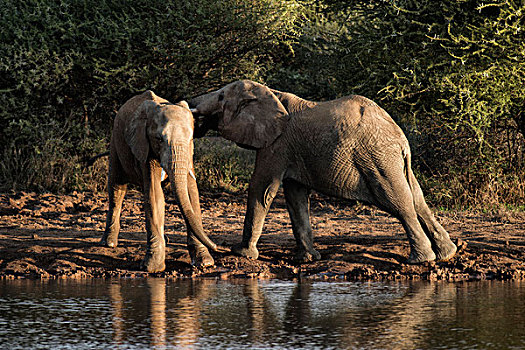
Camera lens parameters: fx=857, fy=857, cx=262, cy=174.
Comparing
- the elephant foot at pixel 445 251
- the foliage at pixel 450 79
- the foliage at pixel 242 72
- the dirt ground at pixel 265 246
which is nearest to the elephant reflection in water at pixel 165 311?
the dirt ground at pixel 265 246

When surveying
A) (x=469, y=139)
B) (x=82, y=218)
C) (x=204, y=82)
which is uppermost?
(x=204, y=82)

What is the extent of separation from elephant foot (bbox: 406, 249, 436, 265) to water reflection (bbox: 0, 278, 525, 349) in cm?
84

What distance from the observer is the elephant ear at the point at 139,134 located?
32.0 feet

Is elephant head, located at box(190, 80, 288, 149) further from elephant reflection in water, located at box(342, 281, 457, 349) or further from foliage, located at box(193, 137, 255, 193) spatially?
foliage, located at box(193, 137, 255, 193)

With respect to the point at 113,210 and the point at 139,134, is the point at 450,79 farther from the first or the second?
the point at 139,134

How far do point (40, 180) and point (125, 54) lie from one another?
9.55ft

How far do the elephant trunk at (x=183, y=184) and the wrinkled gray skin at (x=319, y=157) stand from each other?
3.21 ft

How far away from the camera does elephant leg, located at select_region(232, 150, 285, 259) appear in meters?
10.1

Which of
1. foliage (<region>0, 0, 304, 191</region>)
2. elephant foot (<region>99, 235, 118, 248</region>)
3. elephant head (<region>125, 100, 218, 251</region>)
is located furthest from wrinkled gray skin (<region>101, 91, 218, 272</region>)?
foliage (<region>0, 0, 304, 191</region>)

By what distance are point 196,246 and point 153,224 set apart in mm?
565

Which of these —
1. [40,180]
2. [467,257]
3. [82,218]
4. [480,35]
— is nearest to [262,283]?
[467,257]

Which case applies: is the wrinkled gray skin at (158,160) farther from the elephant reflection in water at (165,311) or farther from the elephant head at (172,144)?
the elephant reflection in water at (165,311)

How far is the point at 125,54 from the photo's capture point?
16.6 metres

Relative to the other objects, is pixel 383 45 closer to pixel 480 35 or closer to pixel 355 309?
pixel 480 35
